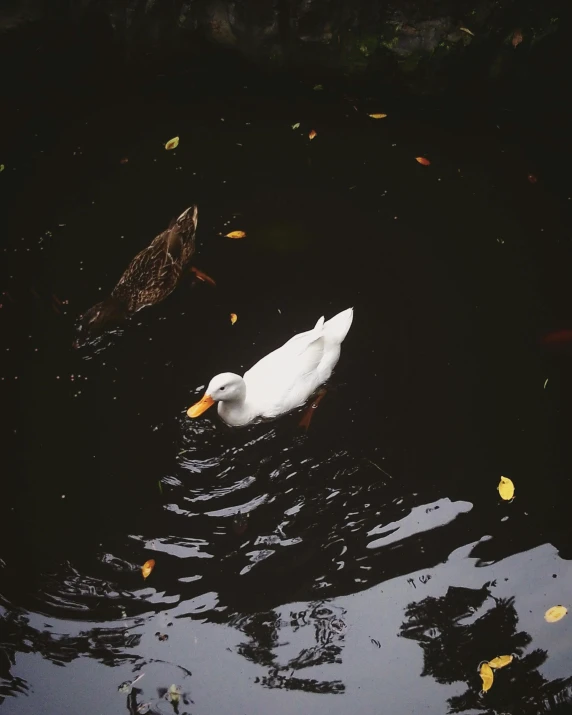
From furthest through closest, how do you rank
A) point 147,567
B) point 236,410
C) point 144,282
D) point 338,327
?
Answer: point 144,282 → point 338,327 → point 236,410 → point 147,567

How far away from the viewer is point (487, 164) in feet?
17.5

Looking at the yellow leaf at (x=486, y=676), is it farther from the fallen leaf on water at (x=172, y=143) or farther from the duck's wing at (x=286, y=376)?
the fallen leaf on water at (x=172, y=143)

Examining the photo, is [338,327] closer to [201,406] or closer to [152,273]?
[201,406]

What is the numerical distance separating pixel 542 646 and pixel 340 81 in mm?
4963

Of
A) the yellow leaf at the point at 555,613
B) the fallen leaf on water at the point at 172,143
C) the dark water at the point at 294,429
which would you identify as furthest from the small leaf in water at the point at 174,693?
the fallen leaf on water at the point at 172,143

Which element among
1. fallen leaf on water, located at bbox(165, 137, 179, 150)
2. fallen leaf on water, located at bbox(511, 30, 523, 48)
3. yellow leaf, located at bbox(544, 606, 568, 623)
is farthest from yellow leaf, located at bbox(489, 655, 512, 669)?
fallen leaf on water, located at bbox(511, 30, 523, 48)

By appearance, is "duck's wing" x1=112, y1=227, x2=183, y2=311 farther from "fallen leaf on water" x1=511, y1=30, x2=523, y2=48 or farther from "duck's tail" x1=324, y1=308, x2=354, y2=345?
"fallen leaf on water" x1=511, y1=30, x2=523, y2=48

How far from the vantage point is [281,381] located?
3883 mm

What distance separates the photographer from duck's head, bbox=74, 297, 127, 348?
163 inches

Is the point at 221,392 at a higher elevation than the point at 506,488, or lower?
higher

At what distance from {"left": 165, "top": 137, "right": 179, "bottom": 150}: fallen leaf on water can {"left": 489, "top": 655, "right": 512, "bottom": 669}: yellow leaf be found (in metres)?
4.62

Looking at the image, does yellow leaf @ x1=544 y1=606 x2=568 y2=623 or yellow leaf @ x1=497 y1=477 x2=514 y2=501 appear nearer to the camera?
yellow leaf @ x1=544 y1=606 x2=568 y2=623

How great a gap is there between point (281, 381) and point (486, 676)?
193 centimetres

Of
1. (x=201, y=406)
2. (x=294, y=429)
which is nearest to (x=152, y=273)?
(x=201, y=406)
